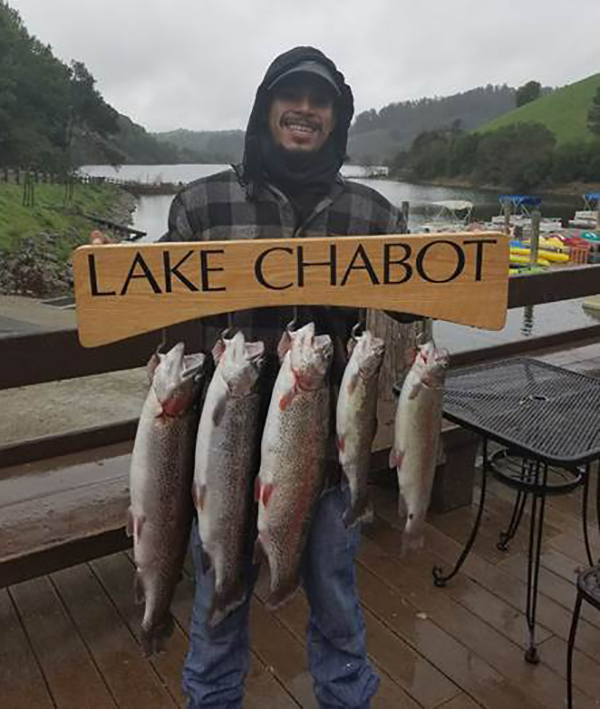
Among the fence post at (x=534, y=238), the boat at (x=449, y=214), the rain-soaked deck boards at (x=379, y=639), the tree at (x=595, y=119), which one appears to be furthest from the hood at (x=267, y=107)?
the tree at (x=595, y=119)

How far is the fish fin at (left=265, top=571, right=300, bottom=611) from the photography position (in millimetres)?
1880

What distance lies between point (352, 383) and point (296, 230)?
2.00 feet

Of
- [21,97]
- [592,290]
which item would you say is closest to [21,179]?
[21,97]

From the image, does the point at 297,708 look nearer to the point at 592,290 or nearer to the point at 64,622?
the point at 64,622

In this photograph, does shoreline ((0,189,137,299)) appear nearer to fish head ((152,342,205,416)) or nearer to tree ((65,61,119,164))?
fish head ((152,342,205,416))

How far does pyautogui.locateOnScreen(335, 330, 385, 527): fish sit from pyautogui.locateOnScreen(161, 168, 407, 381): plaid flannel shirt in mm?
303

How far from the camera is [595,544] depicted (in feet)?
11.6

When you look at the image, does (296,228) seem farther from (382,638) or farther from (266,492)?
(382,638)

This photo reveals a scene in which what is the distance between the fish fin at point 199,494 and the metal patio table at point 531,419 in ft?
4.27

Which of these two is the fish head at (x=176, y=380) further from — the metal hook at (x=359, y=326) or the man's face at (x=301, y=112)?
the man's face at (x=301, y=112)

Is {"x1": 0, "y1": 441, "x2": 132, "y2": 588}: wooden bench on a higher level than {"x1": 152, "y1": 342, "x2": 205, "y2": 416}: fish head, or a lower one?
lower

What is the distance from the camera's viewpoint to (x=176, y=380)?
5.30 ft

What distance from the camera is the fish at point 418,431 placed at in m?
1.79

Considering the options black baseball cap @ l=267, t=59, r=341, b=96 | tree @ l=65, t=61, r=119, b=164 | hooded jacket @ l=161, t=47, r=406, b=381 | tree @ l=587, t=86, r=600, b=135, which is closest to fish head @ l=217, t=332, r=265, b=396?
hooded jacket @ l=161, t=47, r=406, b=381
